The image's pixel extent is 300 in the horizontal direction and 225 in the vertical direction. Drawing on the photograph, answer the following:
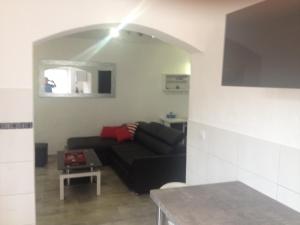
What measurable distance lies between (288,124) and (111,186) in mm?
3173

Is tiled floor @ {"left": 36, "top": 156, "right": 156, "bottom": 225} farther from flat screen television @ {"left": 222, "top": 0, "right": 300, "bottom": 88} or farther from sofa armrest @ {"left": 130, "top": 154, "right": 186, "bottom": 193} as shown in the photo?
flat screen television @ {"left": 222, "top": 0, "right": 300, "bottom": 88}

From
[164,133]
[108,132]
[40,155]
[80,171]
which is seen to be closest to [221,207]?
[80,171]

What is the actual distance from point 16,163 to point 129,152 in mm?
2634

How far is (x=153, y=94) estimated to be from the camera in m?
6.56

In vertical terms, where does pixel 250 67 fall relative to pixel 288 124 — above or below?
above

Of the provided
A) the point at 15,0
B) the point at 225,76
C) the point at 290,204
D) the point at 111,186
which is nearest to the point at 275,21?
the point at 225,76

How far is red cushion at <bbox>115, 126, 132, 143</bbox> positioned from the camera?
5570 mm

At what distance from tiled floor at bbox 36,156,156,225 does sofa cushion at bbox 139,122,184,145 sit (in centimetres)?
95

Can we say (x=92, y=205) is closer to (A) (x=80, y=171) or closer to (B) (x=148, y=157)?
(A) (x=80, y=171)

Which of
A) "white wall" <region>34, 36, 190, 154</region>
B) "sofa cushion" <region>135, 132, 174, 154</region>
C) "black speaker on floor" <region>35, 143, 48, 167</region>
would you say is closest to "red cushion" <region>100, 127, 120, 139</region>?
"white wall" <region>34, 36, 190, 154</region>

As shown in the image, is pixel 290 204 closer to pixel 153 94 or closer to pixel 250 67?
pixel 250 67

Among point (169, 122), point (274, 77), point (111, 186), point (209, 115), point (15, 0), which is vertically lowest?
point (111, 186)

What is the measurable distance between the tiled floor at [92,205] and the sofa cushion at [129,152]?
435 millimetres

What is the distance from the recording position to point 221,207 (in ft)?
5.32
